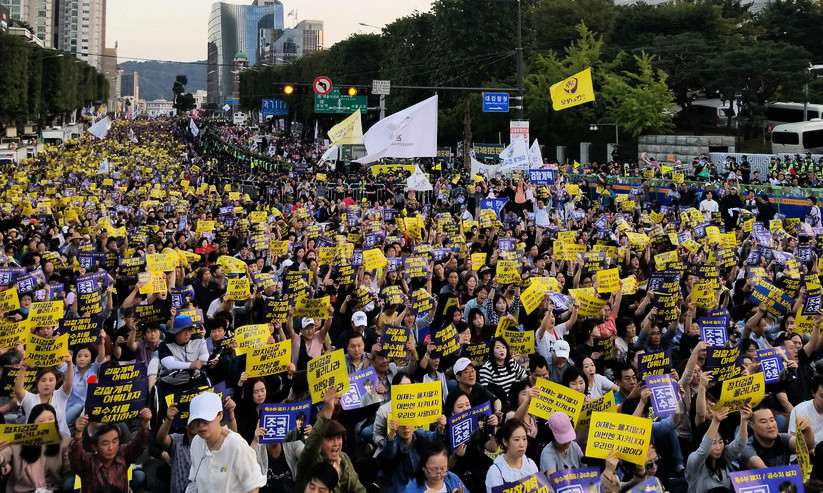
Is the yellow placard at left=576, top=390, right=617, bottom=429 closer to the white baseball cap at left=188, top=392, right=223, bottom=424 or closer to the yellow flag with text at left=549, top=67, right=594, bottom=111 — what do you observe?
the white baseball cap at left=188, top=392, right=223, bottom=424

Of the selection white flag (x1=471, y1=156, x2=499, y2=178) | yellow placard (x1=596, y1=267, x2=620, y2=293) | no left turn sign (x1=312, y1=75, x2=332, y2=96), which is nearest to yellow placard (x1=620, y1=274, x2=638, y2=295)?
yellow placard (x1=596, y1=267, x2=620, y2=293)

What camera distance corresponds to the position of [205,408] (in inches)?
210

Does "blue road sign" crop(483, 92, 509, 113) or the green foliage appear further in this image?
the green foliage

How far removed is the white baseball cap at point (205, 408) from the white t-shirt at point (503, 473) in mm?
1718

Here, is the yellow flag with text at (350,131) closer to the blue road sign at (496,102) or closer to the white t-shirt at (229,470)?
the blue road sign at (496,102)

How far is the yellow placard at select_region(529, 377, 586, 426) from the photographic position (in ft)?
21.4

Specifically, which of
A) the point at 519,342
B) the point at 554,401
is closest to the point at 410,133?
the point at 519,342

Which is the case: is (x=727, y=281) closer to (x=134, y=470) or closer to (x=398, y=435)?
(x=398, y=435)

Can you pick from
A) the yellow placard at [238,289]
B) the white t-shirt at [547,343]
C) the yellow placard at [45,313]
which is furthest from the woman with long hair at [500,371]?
the yellow placard at [45,313]

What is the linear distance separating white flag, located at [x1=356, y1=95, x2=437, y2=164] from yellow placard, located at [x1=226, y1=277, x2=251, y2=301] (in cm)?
1192

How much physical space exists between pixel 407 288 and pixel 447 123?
45.3 m

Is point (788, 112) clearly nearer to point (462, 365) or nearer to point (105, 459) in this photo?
point (462, 365)

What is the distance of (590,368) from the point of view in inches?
316

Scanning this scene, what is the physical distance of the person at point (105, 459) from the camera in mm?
5793
